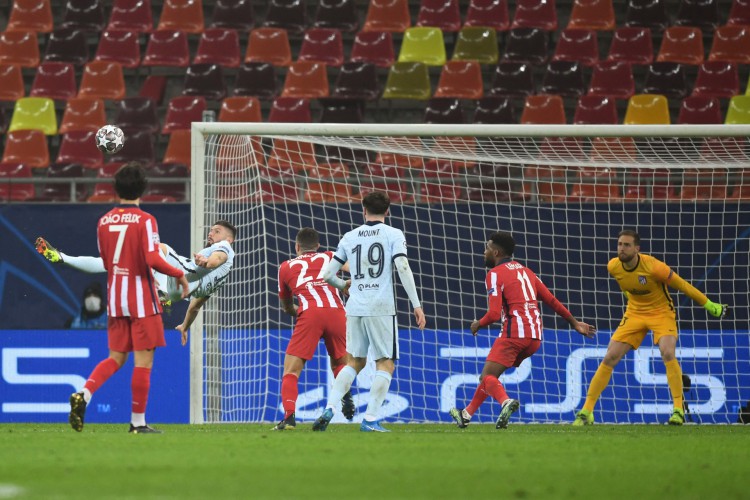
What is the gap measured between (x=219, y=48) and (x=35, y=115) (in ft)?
8.66

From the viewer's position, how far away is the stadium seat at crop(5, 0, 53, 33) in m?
17.2

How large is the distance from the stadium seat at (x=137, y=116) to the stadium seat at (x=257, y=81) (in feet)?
3.81

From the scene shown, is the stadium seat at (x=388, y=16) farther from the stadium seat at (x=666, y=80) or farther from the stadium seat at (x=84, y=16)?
the stadium seat at (x=84, y=16)

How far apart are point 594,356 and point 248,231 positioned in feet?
11.4

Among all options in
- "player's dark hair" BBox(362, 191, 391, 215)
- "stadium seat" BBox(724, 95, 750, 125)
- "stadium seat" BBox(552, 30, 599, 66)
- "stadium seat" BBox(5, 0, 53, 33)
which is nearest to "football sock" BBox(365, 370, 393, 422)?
"player's dark hair" BBox(362, 191, 391, 215)

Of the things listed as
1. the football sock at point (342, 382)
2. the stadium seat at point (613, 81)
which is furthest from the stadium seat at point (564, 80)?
the football sock at point (342, 382)

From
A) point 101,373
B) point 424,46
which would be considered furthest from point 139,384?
point 424,46

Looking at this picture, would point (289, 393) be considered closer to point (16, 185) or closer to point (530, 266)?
point (530, 266)

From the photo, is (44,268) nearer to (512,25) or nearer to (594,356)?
(594,356)

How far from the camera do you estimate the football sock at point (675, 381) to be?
976 cm

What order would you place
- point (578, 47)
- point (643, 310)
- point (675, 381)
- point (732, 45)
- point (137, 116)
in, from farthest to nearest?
point (578, 47)
point (732, 45)
point (137, 116)
point (643, 310)
point (675, 381)

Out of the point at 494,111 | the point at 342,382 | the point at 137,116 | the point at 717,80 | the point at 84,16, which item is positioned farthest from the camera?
the point at 84,16

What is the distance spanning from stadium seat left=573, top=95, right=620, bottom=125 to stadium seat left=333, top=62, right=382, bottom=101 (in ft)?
8.79

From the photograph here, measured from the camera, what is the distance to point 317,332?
30.5 feet
